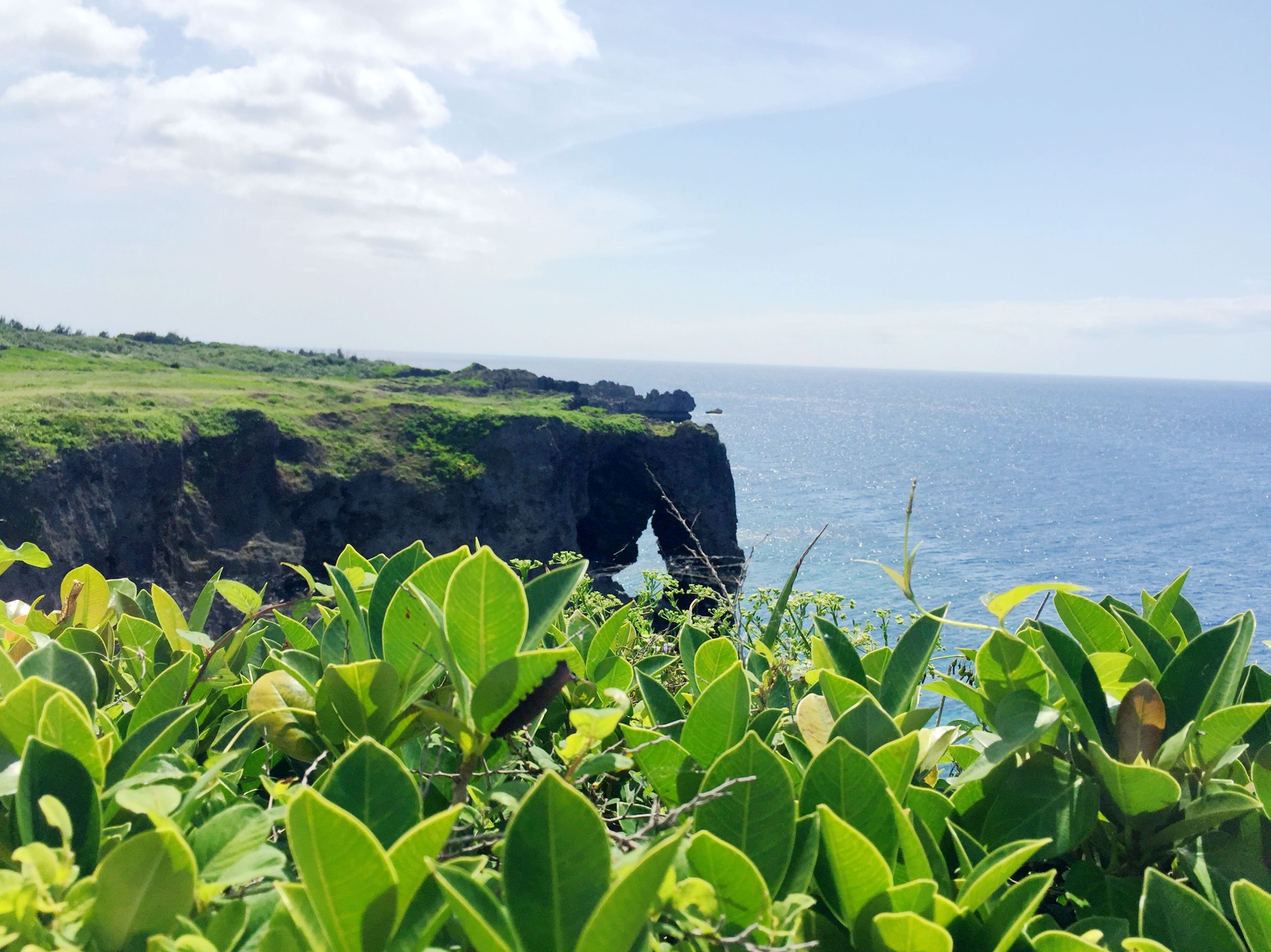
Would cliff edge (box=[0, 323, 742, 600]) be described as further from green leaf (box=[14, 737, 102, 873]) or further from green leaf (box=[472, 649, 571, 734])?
green leaf (box=[14, 737, 102, 873])

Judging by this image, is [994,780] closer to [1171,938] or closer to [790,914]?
[1171,938]

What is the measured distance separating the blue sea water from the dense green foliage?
1579 mm

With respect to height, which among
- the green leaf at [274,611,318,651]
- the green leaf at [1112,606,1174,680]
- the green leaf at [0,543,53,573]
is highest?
the green leaf at [1112,606,1174,680]

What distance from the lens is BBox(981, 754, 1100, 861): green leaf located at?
0.91 meters

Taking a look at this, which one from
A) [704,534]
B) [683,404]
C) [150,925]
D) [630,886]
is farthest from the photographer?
[683,404]

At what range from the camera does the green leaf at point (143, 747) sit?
87 centimetres

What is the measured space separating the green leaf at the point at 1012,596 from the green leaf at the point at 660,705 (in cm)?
47

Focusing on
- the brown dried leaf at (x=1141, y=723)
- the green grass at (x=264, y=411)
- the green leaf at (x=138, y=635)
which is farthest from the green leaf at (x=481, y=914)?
the green grass at (x=264, y=411)

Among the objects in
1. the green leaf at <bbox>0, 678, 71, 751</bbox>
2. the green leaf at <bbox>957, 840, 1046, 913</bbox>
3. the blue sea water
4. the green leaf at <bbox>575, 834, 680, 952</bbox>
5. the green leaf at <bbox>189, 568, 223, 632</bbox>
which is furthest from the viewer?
the blue sea water

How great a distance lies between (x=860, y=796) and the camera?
0.81 m

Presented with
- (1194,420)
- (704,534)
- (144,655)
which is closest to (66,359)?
(704,534)

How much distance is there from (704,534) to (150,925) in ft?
94.9

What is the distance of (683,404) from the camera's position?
155ft

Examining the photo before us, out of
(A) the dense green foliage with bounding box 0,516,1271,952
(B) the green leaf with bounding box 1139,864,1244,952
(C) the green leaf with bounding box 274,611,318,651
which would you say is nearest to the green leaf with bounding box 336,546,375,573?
(C) the green leaf with bounding box 274,611,318,651
